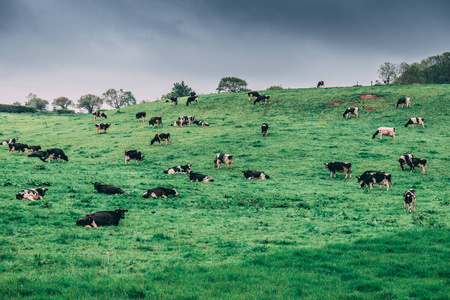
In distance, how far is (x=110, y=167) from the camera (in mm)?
28766

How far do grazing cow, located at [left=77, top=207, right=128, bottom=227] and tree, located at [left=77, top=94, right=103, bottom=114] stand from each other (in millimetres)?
143505

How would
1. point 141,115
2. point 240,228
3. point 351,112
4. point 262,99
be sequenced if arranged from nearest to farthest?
point 240,228 → point 351,112 → point 141,115 → point 262,99

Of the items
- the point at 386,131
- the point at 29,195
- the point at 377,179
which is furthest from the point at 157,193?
the point at 386,131

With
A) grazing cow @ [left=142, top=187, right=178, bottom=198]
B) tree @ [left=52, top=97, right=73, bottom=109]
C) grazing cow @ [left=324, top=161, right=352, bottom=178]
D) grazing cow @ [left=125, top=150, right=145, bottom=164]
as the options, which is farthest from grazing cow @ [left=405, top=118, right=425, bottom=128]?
tree @ [left=52, top=97, right=73, bottom=109]

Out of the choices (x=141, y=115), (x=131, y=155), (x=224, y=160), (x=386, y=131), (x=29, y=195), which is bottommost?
(x=29, y=195)

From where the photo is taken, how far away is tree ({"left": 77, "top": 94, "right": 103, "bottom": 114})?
146250mm

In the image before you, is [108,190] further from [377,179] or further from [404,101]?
[404,101]

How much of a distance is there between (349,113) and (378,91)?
1156 cm

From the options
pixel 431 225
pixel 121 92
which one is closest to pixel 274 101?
pixel 431 225

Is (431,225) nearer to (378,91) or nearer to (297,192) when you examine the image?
(297,192)

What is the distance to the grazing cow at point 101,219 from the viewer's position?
490 inches

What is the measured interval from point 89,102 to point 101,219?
146396 millimetres

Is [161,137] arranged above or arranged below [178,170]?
above

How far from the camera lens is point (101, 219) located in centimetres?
1270
